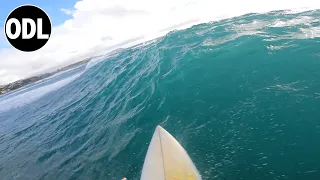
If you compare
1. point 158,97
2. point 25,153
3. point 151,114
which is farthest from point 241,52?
point 25,153

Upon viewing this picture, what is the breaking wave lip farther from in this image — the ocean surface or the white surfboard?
the white surfboard

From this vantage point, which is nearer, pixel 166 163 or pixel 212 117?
pixel 166 163

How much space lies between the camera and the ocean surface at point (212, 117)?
6.30 m


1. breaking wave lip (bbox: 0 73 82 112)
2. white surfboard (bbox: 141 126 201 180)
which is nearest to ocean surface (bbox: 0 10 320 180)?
white surfboard (bbox: 141 126 201 180)

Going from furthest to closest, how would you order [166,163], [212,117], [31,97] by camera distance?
[31,97]
[212,117]
[166,163]

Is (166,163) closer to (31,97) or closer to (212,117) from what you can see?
(212,117)

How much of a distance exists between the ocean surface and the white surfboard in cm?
60

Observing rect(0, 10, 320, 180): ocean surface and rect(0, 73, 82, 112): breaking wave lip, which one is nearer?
rect(0, 10, 320, 180): ocean surface

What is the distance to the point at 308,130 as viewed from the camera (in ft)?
21.3

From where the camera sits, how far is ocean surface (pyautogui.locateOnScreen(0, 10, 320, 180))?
6301mm

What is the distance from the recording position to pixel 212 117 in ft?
27.5

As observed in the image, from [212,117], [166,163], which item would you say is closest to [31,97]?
[212,117]

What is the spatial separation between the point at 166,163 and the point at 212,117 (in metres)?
3.33

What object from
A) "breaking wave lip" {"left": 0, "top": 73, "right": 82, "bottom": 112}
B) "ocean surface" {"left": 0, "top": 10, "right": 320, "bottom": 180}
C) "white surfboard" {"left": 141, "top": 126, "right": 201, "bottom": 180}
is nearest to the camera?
"white surfboard" {"left": 141, "top": 126, "right": 201, "bottom": 180}
